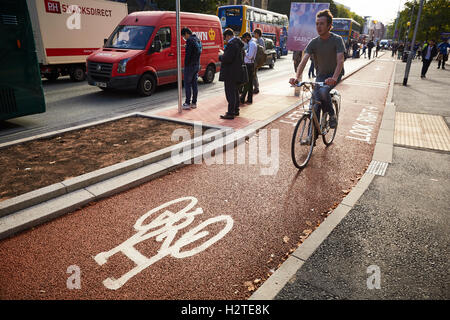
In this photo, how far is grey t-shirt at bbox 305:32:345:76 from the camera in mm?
4938

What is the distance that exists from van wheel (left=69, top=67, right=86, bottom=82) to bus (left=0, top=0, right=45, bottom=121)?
6.64 m

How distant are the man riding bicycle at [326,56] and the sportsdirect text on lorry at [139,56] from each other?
6.57 metres

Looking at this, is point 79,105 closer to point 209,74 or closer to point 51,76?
point 51,76

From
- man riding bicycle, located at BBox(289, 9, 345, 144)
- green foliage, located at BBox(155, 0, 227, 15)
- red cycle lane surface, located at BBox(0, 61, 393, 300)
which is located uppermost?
green foliage, located at BBox(155, 0, 227, 15)

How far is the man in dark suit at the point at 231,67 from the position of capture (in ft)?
22.9

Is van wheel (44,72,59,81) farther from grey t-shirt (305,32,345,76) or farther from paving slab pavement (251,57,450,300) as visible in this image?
paving slab pavement (251,57,450,300)

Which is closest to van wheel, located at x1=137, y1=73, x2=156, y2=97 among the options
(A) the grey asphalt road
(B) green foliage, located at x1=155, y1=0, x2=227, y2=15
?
(A) the grey asphalt road

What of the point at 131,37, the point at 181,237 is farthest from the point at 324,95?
the point at 131,37

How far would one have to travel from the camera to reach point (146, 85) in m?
10.6

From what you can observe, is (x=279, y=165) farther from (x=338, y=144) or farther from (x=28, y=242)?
(x=28, y=242)

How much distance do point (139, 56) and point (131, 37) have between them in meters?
1.20

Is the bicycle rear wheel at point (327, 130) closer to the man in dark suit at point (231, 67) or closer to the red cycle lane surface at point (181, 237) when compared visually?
the red cycle lane surface at point (181, 237)
